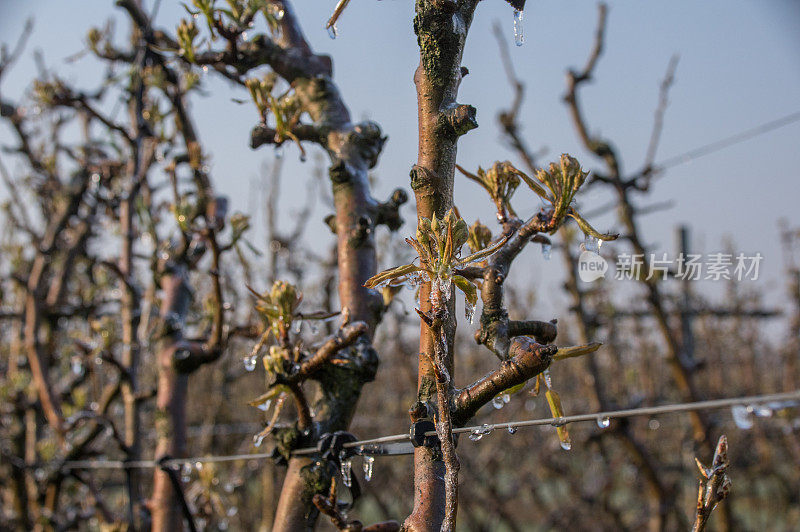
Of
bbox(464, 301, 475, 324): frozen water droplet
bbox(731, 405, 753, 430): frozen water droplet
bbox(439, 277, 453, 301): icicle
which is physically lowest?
bbox(731, 405, 753, 430): frozen water droplet

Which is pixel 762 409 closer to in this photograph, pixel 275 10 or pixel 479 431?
pixel 479 431

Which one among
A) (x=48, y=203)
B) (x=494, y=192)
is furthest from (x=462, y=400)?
(x=48, y=203)

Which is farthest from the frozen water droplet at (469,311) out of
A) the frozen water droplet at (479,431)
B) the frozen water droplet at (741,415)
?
the frozen water droplet at (741,415)

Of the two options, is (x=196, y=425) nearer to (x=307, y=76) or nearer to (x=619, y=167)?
(x=619, y=167)

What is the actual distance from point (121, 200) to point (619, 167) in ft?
7.59

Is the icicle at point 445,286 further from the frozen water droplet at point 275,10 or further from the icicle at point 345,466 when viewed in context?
the frozen water droplet at point 275,10

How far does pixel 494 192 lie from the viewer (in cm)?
104

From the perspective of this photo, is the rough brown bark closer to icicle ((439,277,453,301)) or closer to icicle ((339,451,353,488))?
icicle ((439,277,453,301))

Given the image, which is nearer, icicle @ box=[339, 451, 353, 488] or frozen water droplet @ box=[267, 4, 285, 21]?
icicle @ box=[339, 451, 353, 488]

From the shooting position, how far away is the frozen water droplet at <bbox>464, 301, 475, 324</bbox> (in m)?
0.87

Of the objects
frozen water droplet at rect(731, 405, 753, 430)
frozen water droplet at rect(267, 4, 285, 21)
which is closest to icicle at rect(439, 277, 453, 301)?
frozen water droplet at rect(731, 405, 753, 430)

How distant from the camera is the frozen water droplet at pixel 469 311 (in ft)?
2.87

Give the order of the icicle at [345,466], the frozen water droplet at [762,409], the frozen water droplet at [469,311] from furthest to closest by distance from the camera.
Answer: the icicle at [345,466], the frozen water droplet at [469,311], the frozen water droplet at [762,409]

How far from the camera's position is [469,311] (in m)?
0.88
